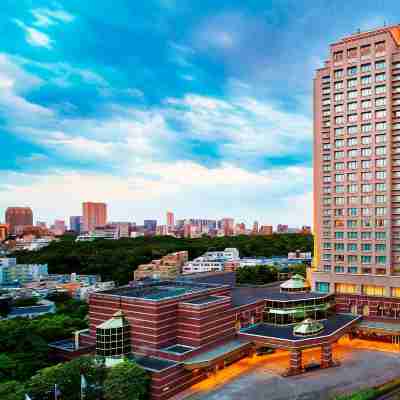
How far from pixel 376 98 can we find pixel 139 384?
69.4 meters

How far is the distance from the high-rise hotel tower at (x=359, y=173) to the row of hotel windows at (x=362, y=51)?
189mm

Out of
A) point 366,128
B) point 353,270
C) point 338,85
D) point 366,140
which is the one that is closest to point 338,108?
point 338,85

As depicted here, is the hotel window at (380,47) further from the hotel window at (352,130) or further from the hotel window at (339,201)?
the hotel window at (339,201)

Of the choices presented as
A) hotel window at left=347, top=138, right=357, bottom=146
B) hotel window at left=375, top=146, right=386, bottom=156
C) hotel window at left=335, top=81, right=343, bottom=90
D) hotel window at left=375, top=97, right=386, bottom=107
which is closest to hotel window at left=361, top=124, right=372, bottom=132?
hotel window at left=347, top=138, right=357, bottom=146

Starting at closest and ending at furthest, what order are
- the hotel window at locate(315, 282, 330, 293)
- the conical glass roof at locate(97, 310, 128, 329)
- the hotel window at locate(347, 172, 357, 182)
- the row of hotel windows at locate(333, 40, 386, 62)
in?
the conical glass roof at locate(97, 310, 128, 329), the row of hotel windows at locate(333, 40, 386, 62), the hotel window at locate(347, 172, 357, 182), the hotel window at locate(315, 282, 330, 293)

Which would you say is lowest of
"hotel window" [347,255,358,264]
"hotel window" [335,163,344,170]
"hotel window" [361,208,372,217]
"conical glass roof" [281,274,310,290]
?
"conical glass roof" [281,274,310,290]

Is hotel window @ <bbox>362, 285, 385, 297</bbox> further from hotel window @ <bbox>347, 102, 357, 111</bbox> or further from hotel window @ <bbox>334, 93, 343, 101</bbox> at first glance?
hotel window @ <bbox>334, 93, 343, 101</bbox>

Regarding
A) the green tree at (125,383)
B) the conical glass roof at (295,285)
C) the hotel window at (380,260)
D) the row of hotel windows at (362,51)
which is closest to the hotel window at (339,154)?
the row of hotel windows at (362,51)

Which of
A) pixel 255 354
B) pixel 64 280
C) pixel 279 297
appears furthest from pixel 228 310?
pixel 64 280

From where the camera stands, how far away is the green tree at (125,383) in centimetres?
4569

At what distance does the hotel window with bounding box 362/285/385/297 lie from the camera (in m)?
79.6

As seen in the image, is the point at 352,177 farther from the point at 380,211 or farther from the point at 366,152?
the point at 380,211

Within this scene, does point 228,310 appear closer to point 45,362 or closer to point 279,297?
point 279,297

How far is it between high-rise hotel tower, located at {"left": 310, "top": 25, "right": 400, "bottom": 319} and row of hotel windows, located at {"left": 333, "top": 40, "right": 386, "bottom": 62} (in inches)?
7.5
